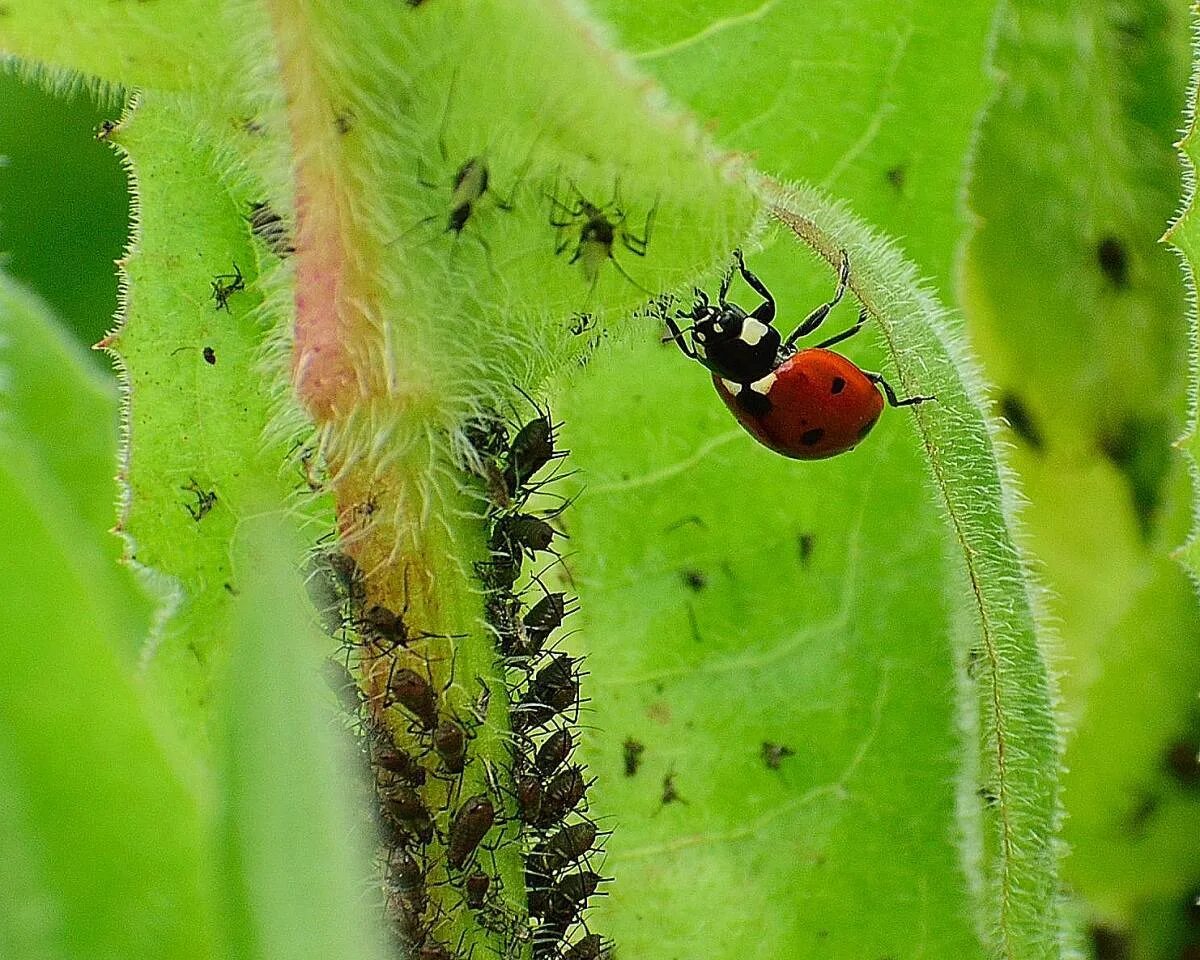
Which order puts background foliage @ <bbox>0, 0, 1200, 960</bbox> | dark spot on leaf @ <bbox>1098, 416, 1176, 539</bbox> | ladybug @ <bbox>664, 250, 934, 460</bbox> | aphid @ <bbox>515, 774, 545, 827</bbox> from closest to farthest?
background foliage @ <bbox>0, 0, 1200, 960</bbox> < aphid @ <bbox>515, 774, 545, 827</bbox> < ladybug @ <bbox>664, 250, 934, 460</bbox> < dark spot on leaf @ <bbox>1098, 416, 1176, 539</bbox>

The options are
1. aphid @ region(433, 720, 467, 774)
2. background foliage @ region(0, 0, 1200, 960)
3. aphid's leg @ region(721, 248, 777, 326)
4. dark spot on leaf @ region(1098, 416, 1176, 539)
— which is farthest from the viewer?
dark spot on leaf @ region(1098, 416, 1176, 539)

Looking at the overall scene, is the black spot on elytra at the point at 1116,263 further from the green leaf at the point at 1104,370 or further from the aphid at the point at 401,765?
the aphid at the point at 401,765

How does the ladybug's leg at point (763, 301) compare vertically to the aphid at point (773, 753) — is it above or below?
above

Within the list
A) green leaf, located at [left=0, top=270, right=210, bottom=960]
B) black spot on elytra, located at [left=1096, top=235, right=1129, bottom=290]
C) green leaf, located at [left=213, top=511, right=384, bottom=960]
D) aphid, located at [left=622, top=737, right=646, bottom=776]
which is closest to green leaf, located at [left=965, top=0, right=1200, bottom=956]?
black spot on elytra, located at [left=1096, top=235, right=1129, bottom=290]

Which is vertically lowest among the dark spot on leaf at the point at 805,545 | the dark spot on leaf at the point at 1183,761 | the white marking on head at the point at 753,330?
the dark spot on leaf at the point at 1183,761

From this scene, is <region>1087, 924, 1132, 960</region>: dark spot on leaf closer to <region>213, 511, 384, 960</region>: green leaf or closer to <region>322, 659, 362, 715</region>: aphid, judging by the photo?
<region>322, 659, 362, 715</region>: aphid

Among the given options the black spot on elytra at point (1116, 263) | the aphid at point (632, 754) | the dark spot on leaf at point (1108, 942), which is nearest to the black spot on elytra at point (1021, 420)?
the black spot on elytra at point (1116, 263)

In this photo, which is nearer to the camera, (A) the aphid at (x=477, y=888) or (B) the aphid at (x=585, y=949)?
(A) the aphid at (x=477, y=888)
